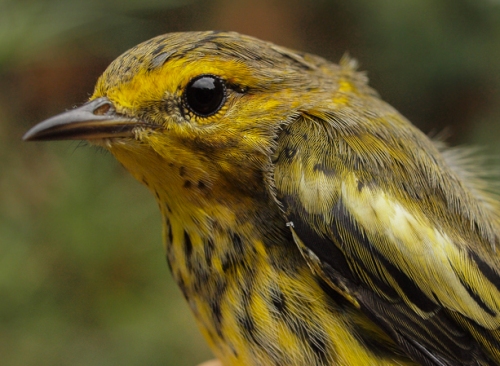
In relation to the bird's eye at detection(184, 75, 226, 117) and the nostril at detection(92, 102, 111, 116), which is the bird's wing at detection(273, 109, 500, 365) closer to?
the bird's eye at detection(184, 75, 226, 117)

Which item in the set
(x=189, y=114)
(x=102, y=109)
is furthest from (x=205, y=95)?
(x=102, y=109)

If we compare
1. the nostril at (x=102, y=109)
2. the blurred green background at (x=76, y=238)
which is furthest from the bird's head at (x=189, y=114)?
the blurred green background at (x=76, y=238)

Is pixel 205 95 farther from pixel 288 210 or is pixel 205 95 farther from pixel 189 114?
pixel 288 210

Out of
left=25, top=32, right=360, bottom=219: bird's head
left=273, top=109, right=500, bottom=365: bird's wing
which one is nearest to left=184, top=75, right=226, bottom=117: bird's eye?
left=25, top=32, right=360, bottom=219: bird's head

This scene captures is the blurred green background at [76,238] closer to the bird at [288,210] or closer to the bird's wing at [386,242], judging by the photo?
the bird at [288,210]

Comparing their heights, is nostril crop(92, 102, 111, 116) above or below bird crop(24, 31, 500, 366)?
above

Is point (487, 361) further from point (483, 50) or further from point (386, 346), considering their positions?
point (483, 50)
